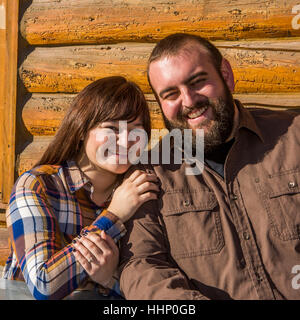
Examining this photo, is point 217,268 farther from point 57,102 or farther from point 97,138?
point 57,102

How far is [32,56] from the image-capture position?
11.2ft

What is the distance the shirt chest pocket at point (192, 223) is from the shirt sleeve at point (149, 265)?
62mm

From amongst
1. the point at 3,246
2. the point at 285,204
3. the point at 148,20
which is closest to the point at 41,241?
the point at 285,204

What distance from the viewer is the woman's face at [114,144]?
7.74 feet

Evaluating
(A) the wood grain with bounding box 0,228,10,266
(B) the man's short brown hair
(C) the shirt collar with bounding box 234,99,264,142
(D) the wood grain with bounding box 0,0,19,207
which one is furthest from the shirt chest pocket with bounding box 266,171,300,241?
(A) the wood grain with bounding box 0,228,10,266

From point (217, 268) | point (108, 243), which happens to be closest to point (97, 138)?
point (108, 243)

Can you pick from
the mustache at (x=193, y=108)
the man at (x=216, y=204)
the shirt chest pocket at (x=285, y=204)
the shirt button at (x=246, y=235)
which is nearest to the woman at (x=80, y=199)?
the man at (x=216, y=204)

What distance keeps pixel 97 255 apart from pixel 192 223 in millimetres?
541

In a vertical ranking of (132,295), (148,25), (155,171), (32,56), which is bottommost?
(132,295)

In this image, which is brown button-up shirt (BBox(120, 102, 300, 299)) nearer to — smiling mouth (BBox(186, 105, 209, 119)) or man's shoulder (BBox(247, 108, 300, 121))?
man's shoulder (BBox(247, 108, 300, 121))

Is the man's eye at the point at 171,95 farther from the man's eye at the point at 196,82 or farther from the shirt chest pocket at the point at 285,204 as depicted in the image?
the shirt chest pocket at the point at 285,204

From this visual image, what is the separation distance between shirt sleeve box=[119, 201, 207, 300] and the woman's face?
293 millimetres

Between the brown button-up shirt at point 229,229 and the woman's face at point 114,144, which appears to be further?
the woman's face at point 114,144

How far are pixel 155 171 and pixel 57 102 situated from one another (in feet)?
4.33
